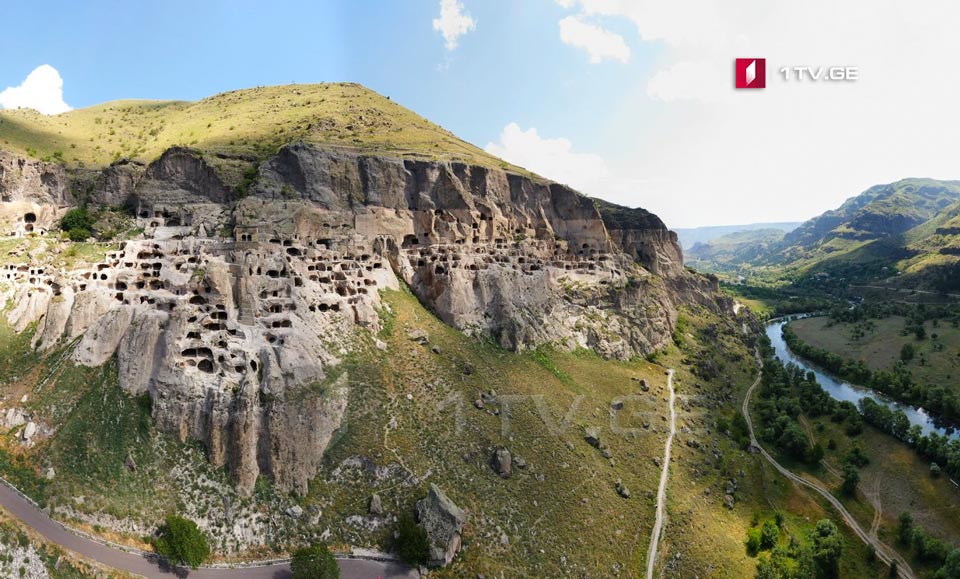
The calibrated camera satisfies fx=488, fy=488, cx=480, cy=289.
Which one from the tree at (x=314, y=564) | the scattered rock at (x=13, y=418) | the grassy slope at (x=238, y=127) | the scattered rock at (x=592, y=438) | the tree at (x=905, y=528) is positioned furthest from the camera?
the grassy slope at (x=238, y=127)

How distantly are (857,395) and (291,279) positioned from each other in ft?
348

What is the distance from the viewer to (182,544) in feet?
115

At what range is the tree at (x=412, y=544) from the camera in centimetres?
3725

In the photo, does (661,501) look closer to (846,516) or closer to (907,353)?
(846,516)

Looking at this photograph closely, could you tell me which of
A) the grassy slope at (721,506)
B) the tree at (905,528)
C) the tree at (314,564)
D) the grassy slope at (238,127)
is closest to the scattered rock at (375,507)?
the tree at (314,564)

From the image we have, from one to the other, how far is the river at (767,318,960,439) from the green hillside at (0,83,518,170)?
81698mm

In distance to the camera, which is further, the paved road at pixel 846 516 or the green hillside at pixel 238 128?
the green hillside at pixel 238 128

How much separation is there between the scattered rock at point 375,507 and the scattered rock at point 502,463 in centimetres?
1090

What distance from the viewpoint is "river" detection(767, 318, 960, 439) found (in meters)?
80.2

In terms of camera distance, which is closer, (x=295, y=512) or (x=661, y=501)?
(x=295, y=512)

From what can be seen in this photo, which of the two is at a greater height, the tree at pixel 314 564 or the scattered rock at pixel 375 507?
the scattered rock at pixel 375 507

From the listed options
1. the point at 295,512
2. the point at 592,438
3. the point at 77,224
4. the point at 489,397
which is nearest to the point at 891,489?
the point at 592,438

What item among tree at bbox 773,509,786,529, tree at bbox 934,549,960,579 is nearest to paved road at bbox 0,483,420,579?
tree at bbox 773,509,786,529

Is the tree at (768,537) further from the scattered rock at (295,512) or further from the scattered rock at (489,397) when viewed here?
the scattered rock at (295,512)
